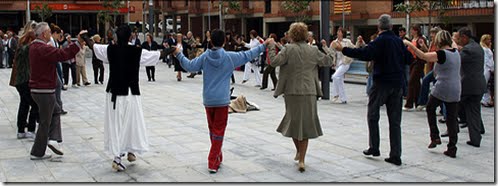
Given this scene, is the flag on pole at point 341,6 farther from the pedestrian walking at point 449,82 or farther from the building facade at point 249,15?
the pedestrian walking at point 449,82

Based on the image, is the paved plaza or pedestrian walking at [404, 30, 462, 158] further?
pedestrian walking at [404, 30, 462, 158]

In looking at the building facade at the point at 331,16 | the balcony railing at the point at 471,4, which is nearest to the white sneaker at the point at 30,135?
the building facade at the point at 331,16

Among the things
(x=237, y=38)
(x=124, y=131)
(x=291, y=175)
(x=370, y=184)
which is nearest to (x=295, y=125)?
(x=291, y=175)

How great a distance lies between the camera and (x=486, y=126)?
31.4 ft

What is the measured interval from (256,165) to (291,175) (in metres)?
0.62

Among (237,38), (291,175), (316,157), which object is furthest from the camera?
(237,38)

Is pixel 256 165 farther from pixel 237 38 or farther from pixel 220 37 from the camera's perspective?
pixel 237 38

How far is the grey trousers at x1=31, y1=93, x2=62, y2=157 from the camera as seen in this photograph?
6852 mm

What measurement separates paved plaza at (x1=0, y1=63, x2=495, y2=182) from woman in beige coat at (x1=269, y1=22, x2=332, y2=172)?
46cm

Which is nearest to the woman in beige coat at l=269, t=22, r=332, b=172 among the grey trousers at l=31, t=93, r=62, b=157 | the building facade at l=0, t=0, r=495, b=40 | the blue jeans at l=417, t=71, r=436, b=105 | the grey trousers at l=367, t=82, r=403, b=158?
the grey trousers at l=367, t=82, r=403, b=158

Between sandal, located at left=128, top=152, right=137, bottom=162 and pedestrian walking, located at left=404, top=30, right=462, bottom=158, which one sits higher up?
pedestrian walking, located at left=404, top=30, right=462, bottom=158

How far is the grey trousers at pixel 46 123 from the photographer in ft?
22.5

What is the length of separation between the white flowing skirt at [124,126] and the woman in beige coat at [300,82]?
5.16 feet

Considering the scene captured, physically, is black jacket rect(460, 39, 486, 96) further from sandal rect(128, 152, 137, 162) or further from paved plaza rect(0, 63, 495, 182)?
sandal rect(128, 152, 137, 162)
